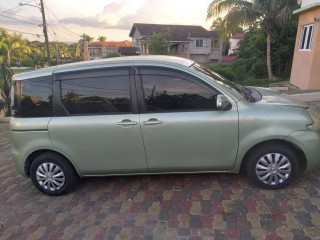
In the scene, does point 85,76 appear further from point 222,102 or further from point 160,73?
point 222,102

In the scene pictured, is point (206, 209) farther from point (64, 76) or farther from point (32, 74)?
point (32, 74)

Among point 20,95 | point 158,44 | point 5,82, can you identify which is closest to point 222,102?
point 20,95

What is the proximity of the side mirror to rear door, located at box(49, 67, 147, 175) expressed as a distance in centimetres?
97

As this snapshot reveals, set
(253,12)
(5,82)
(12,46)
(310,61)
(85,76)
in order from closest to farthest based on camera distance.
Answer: (85,76)
(5,82)
(310,61)
(253,12)
(12,46)

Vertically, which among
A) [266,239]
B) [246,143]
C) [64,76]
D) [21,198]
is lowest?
[21,198]

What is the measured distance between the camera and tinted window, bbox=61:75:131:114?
327 centimetres

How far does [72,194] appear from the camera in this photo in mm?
3648

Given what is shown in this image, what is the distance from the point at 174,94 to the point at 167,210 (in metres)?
1.38

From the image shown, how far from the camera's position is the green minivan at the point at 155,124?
10.3ft

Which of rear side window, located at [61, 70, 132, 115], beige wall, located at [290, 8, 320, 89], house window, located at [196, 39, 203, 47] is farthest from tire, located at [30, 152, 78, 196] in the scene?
house window, located at [196, 39, 203, 47]

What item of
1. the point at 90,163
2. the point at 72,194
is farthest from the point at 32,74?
the point at 72,194

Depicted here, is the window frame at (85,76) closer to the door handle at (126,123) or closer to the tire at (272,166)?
the door handle at (126,123)

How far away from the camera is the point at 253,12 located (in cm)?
1372

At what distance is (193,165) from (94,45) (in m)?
70.6
